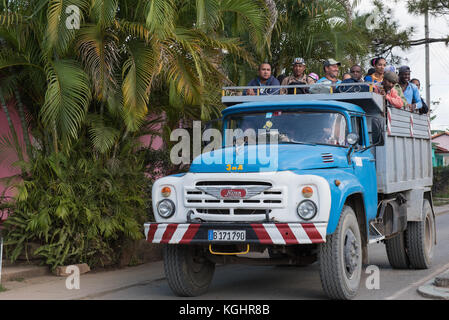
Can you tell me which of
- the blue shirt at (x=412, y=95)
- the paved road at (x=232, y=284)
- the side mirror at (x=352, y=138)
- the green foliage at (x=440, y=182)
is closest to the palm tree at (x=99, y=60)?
the paved road at (x=232, y=284)

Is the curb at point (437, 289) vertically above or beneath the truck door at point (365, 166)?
beneath

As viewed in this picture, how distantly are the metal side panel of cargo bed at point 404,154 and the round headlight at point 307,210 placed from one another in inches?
94.4

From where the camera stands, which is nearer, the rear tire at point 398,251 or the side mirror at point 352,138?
the side mirror at point 352,138

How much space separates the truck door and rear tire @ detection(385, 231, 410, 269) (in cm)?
175

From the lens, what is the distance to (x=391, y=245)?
11.2m

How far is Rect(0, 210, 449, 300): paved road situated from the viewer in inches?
354

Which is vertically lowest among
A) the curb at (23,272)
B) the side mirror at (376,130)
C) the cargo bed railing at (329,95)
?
the curb at (23,272)

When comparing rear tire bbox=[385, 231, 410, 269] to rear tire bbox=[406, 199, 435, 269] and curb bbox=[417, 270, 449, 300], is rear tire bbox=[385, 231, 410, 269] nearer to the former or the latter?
rear tire bbox=[406, 199, 435, 269]

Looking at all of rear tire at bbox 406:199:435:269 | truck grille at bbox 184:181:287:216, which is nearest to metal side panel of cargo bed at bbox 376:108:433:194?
rear tire at bbox 406:199:435:269

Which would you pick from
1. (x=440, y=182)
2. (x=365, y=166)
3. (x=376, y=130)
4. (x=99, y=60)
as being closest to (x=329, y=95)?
(x=376, y=130)

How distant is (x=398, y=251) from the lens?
11141mm

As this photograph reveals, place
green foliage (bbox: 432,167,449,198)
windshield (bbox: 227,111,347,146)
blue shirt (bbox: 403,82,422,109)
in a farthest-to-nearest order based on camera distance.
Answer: green foliage (bbox: 432,167,449,198) < blue shirt (bbox: 403,82,422,109) < windshield (bbox: 227,111,347,146)

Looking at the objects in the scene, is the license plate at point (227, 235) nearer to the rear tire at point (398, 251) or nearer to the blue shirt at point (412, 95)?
the rear tire at point (398, 251)

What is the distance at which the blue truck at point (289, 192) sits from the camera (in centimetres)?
790
